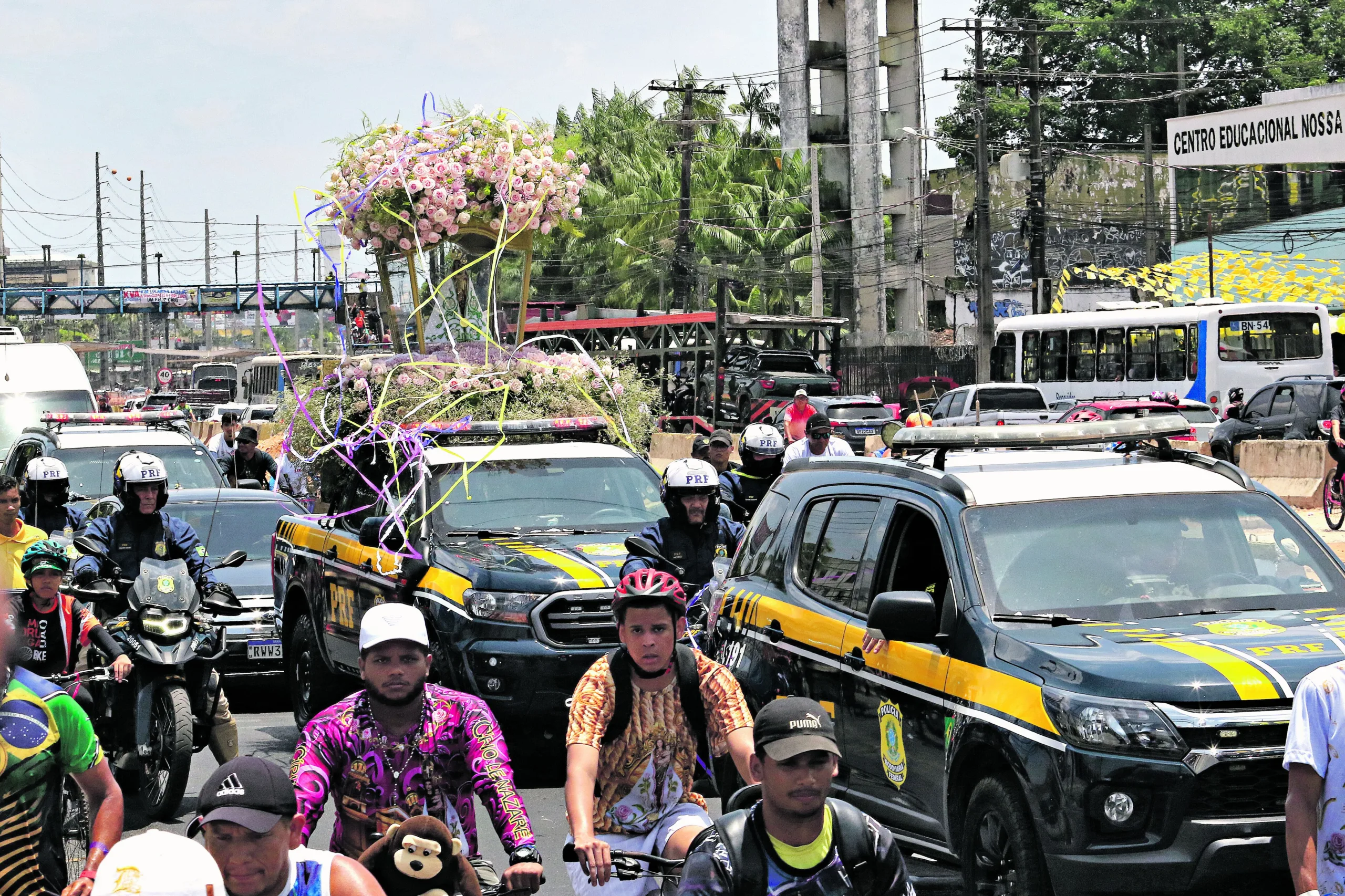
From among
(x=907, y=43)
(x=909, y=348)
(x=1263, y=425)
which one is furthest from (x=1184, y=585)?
(x=907, y=43)

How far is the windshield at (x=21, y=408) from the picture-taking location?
72.3ft

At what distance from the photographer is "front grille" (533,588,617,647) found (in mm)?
9570

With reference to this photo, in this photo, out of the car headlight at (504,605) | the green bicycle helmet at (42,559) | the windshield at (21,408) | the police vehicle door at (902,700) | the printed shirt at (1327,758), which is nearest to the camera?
the printed shirt at (1327,758)

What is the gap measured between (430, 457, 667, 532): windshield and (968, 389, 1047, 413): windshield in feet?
68.3

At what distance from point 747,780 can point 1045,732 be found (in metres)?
1.25

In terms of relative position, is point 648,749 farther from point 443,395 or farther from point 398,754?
point 443,395

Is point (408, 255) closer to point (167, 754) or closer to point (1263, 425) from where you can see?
point (167, 754)

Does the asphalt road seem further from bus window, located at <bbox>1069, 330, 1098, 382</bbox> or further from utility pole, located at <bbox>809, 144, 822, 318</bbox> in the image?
utility pole, located at <bbox>809, 144, 822, 318</bbox>

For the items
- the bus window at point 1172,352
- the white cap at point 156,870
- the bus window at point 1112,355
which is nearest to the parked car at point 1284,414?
the bus window at point 1172,352

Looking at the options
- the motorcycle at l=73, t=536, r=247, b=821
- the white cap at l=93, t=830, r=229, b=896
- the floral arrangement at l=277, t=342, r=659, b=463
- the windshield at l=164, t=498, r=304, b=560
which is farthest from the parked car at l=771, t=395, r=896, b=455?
the white cap at l=93, t=830, r=229, b=896

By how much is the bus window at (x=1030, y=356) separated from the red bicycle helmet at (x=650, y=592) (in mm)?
35049

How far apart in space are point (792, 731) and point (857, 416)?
101 ft

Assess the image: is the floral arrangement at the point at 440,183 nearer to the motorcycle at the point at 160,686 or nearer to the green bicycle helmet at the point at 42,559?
the motorcycle at the point at 160,686

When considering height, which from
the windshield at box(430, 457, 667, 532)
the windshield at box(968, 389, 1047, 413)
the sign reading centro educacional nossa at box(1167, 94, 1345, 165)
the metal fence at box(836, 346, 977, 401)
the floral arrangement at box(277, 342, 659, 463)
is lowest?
the windshield at box(430, 457, 667, 532)
